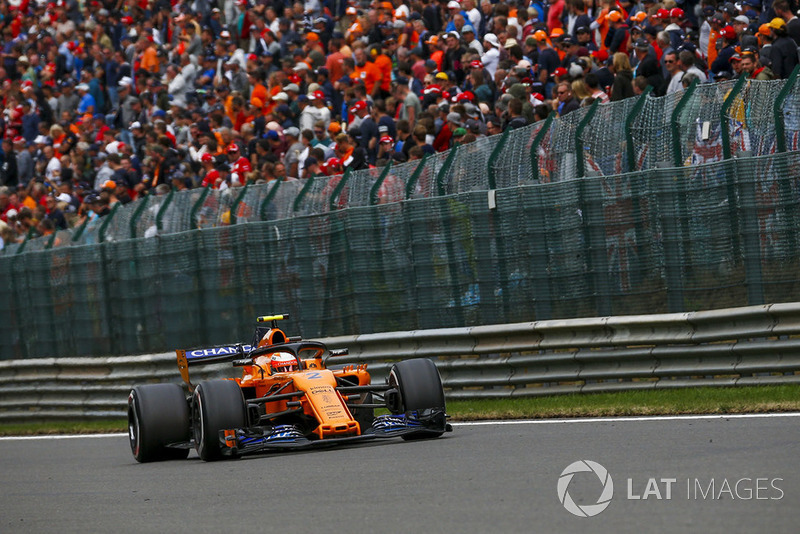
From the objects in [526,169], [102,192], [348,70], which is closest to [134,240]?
[102,192]

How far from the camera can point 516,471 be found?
340 inches

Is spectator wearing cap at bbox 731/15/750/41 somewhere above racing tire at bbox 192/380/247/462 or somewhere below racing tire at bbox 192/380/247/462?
above

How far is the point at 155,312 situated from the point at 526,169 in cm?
663

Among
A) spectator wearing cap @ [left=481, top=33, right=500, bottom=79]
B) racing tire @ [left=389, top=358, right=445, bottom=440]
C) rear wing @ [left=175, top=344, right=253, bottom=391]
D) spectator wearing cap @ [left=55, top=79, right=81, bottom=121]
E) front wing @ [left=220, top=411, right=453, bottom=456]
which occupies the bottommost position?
front wing @ [left=220, top=411, right=453, bottom=456]

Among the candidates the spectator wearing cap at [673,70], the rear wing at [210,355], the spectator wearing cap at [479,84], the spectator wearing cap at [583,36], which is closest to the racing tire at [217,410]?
the rear wing at [210,355]

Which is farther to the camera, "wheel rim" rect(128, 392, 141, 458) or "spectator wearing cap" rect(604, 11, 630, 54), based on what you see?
"spectator wearing cap" rect(604, 11, 630, 54)

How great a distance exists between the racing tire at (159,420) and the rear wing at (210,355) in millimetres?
369

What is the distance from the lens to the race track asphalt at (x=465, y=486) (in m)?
6.64

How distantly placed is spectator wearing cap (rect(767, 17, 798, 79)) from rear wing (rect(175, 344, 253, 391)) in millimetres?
6224

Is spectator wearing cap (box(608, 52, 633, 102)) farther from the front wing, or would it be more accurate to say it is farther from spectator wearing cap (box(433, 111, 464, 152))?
the front wing

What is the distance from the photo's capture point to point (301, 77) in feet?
75.1

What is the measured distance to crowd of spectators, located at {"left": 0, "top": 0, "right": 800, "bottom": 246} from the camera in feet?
54.0

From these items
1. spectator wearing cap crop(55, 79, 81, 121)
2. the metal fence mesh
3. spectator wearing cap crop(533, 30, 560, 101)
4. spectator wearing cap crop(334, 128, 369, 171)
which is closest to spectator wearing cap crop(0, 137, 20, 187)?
spectator wearing cap crop(55, 79, 81, 121)

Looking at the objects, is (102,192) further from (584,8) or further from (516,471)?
(516,471)
